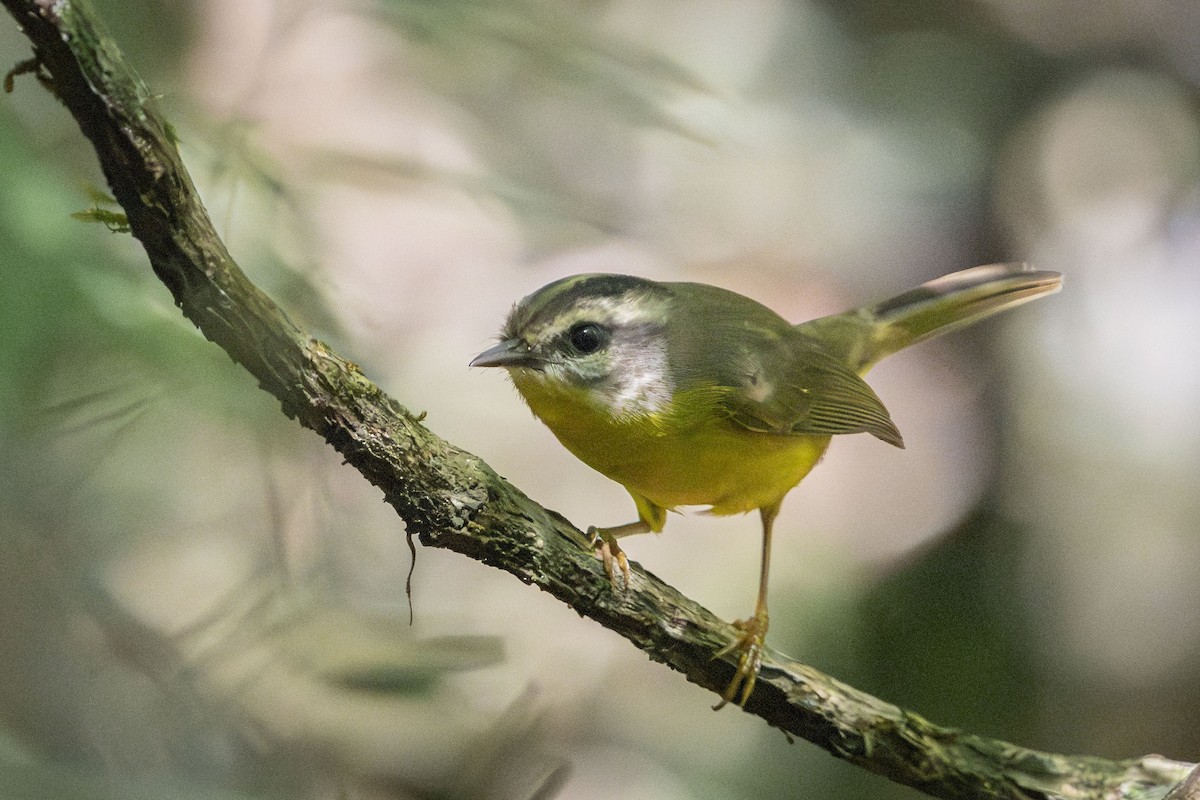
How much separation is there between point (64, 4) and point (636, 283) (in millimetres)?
1336

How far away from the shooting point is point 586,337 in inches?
78.7

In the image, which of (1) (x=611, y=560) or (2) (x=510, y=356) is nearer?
(1) (x=611, y=560)

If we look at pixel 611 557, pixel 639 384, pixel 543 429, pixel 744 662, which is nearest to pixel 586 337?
pixel 639 384

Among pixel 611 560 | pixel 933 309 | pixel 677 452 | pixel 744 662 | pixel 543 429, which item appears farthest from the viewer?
pixel 543 429

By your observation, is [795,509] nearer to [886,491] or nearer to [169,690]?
[886,491]

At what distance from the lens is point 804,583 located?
334 centimetres

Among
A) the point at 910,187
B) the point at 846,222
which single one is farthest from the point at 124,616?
the point at 910,187

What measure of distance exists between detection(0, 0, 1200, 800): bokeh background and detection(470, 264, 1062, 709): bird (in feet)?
1.84

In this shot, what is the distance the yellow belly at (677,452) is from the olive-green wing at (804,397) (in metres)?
0.04

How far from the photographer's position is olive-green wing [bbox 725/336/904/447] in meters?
2.17

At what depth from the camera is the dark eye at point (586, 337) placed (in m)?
1.99

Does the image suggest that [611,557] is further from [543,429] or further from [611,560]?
[543,429]

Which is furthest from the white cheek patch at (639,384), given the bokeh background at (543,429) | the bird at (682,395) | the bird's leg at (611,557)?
the bokeh background at (543,429)

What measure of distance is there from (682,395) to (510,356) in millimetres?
387
